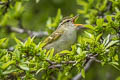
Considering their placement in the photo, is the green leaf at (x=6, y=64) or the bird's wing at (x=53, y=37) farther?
the bird's wing at (x=53, y=37)

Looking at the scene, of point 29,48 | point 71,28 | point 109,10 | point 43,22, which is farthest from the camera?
point 43,22

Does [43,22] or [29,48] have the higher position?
[29,48]

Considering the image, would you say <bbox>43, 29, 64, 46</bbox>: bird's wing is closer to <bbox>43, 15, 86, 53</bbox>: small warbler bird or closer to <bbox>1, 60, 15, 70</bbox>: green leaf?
→ <bbox>43, 15, 86, 53</bbox>: small warbler bird

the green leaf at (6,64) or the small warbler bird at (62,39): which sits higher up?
the green leaf at (6,64)

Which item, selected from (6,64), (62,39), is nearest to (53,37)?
(62,39)

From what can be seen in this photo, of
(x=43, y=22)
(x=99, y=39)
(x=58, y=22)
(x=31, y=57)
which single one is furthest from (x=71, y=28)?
(x=43, y=22)

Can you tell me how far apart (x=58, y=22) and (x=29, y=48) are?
2167 millimetres

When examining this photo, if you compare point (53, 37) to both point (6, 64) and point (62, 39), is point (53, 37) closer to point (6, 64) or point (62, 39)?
point (62, 39)

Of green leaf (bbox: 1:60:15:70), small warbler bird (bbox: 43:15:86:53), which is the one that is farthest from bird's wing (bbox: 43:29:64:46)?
green leaf (bbox: 1:60:15:70)

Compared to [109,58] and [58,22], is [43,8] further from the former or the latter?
[109,58]

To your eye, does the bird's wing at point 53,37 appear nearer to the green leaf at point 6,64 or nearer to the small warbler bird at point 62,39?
the small warbler bird at point 62,39

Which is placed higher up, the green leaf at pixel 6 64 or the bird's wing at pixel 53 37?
the green leaf at pixel 6 64

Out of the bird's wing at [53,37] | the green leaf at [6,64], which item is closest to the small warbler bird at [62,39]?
the bird's wing at [53,37]

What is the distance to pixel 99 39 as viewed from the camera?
404 cm
